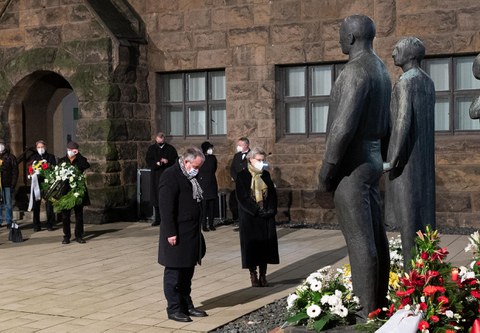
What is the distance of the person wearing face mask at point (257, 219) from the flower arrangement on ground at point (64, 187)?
4705 mm

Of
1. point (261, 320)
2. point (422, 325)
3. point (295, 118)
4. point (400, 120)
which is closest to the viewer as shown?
point (422, 325)

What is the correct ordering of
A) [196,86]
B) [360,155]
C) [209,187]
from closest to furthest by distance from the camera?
[360,155] < [209,187] < [196,86]

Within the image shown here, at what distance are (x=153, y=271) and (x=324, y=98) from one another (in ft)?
21.4

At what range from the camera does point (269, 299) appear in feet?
30.2

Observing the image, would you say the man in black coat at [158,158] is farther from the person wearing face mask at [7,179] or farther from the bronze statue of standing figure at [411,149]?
the bronze statue of standing figure at [411,149]

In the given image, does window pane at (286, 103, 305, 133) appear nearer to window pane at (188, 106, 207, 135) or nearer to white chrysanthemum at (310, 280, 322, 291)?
window pane at (188, 106, 207, 135)

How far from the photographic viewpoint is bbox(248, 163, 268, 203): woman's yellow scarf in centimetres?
1011

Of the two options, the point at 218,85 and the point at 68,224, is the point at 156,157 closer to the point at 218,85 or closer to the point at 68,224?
the point at 218,85

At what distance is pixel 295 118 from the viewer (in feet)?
54.7

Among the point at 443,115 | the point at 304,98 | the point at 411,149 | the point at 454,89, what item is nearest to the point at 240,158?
the point at 304,98

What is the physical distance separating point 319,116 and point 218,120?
2192mm

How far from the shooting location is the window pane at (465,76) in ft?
49.6

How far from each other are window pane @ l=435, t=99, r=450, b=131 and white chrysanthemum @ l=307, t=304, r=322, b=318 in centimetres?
967

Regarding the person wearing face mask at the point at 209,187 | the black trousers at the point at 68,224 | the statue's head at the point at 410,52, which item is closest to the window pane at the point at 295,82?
the person wearing face mask at the point at 209,187
